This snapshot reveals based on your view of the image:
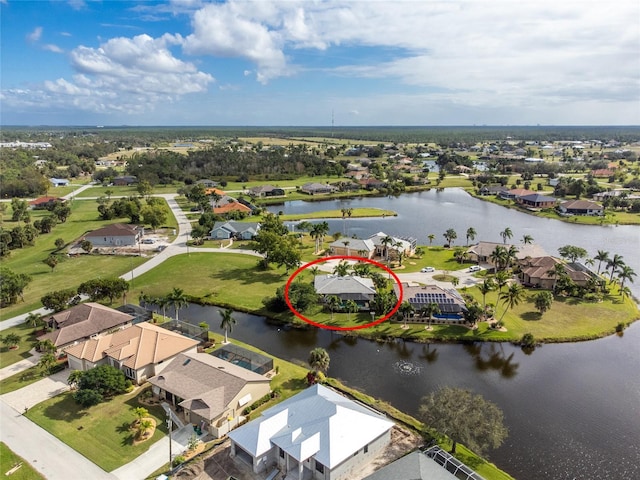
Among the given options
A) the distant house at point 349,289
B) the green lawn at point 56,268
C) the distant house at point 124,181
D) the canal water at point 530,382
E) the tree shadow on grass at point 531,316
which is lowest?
the canal water at point 530,382

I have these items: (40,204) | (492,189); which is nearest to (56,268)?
(40,204)

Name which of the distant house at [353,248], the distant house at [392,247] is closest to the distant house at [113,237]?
the distant house at [353,248]

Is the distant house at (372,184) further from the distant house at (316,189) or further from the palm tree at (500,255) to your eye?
the palm tree at (500,255)

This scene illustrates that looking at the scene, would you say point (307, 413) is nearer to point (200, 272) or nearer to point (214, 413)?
point (214, 413)

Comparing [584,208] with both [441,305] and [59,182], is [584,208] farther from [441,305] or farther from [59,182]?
[59,182]

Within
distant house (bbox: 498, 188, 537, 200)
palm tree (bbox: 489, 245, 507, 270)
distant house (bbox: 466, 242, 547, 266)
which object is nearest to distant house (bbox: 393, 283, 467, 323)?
palm tree (bbox: 489, 245, 507, 270)

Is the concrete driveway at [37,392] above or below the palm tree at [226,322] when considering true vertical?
below

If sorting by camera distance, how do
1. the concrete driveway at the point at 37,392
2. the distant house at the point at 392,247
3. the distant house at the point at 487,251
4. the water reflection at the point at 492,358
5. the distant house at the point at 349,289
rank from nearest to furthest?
the concrete driveway at the point at 37,392 → the water reflection at the point at 492,358 → the distant house at the point at 349,289 → the distant house at the point at 487,251 → the distant house at the point at 392,247
